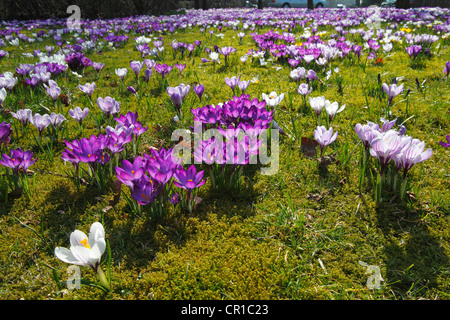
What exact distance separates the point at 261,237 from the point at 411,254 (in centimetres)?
90

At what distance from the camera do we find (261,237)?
193cm

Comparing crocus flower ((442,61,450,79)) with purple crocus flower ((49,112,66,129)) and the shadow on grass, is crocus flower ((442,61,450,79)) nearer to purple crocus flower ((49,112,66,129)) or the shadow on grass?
the shadow on grass

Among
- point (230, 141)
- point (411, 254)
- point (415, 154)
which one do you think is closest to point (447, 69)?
point (415, 154)

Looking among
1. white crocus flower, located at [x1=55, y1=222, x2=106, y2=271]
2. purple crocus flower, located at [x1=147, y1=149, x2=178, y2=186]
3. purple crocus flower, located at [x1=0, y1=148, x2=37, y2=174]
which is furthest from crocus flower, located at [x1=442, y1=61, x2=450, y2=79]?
purple crocus flower, located at [x1=0, y1=148, x2=37, y2=174]

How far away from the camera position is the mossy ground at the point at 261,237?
1607mm

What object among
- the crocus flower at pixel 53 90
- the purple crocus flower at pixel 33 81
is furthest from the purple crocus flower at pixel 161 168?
the purple crocus flower at pixel 33 81

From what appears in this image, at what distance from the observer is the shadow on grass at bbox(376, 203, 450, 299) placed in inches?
61.7

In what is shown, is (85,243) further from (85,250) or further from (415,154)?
(415,154)

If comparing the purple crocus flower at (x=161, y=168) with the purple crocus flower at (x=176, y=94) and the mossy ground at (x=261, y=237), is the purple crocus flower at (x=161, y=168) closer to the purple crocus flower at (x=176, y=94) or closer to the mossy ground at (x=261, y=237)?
the mossy ground at (x=261, y=237)

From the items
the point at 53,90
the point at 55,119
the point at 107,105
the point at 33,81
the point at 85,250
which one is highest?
the point at 33,81

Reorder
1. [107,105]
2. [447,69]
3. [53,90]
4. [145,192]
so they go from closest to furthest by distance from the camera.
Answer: [145,192]
[107,105]
[53,90]
[447,69]
